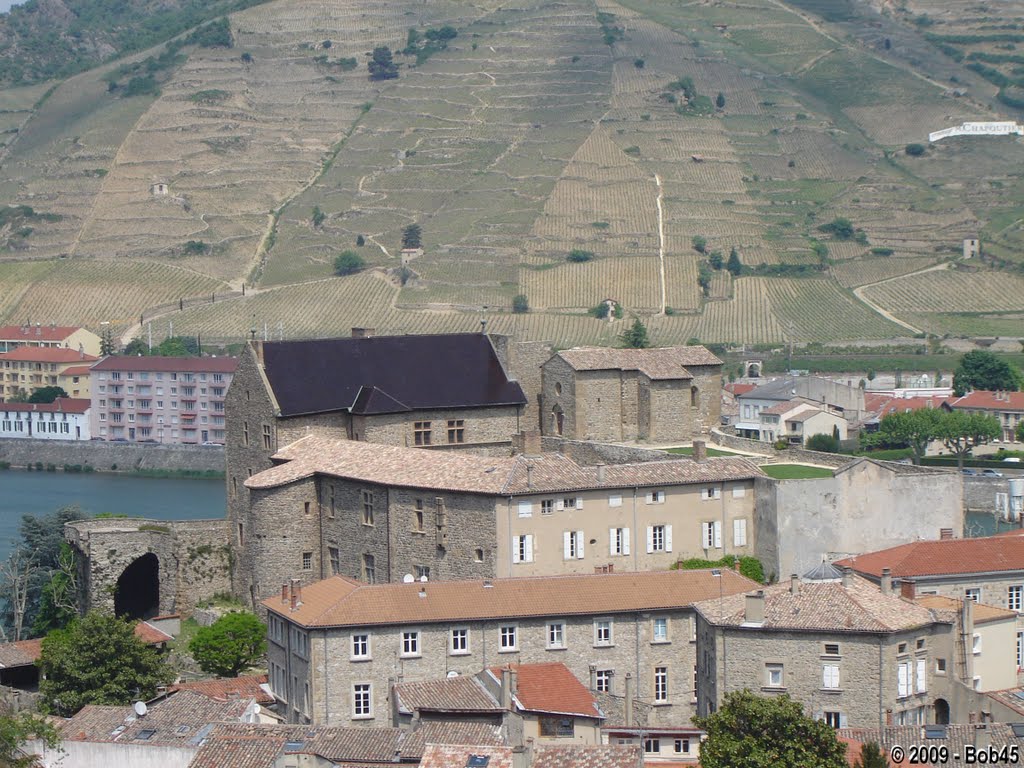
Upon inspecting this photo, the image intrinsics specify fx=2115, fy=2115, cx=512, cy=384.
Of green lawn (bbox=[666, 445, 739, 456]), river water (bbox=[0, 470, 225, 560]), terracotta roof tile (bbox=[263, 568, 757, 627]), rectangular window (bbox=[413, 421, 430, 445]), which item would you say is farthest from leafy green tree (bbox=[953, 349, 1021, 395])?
terracotta roof tile (bbox=[263, 568, 757, 627])

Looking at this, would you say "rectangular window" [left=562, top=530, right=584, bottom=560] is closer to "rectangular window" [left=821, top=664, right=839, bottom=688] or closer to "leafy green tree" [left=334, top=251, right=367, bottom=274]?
"rectangular window" [left=821, top=664, right=839, bottom=688]

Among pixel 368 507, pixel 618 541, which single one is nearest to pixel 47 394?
pixel 368 507

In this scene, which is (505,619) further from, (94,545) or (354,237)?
(354,237)

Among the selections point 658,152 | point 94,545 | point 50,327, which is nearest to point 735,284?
point 658,152

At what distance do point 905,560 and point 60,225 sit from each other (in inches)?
5330

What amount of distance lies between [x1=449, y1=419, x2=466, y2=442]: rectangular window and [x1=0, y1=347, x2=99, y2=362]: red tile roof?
76361 mm

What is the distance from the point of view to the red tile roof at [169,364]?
400 feet

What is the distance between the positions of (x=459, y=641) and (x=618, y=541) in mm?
7174

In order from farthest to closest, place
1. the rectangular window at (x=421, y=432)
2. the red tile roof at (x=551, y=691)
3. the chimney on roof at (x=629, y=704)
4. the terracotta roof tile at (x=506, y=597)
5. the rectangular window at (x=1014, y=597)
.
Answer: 1. the rectangular window at (x=421, y=432)
2. the rectangular window at (x=1014, y=597)
3. the terracotta roof tile at (x=506, y=597)
4. the chimney on roof at (x=629, y=704)
5. the red tile roof at (x=551, y=691)

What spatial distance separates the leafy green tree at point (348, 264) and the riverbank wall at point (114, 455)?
37.8 m

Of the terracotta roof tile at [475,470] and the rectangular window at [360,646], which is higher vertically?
the terracotta roof tile at [475,470]

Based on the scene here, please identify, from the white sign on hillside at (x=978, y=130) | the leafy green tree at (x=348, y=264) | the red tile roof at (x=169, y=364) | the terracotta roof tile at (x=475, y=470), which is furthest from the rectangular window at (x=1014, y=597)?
the white sign on hillside at (x=978, y=130)

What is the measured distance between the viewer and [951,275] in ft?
502

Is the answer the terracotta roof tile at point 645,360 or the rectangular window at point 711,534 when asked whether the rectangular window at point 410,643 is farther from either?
the terracotta roof tile at point 645,360
